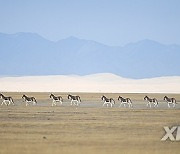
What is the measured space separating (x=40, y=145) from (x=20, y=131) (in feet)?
14.6

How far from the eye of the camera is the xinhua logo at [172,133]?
61.6 ft

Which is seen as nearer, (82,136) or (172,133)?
(82,136)

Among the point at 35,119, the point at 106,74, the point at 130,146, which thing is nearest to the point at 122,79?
the point at 106,74

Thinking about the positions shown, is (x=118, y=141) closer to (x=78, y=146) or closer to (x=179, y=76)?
(x=78, y=146)

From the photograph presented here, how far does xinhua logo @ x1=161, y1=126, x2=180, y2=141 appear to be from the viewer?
18.8 meters

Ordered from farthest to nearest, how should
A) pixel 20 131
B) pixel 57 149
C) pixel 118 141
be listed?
pixel 20 131
pixel 118 141
pixel 57 149

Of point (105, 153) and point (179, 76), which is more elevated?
point (179, 76)

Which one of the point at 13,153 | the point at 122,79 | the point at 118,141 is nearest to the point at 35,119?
the point at 118,141

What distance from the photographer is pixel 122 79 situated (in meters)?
163

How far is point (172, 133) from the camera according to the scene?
20.4 meters

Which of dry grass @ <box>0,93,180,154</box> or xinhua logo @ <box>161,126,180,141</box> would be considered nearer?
dry grass @ <box>0,93,180,154</box>

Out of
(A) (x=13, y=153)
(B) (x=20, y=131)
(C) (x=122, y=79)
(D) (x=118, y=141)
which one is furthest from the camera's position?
(C) (x=122, y=79)

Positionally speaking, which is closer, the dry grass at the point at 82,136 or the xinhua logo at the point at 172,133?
the dry grass at the point at 82,136

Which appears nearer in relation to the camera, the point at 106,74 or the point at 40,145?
the point at 40,145
